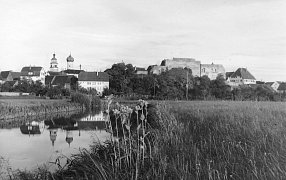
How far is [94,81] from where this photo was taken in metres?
97.0

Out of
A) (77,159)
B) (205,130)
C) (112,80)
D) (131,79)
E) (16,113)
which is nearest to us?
(77,159)

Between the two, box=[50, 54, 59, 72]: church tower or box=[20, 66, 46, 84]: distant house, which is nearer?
box=[20, 66, 46, 84]: distant house

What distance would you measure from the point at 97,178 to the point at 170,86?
58838mm

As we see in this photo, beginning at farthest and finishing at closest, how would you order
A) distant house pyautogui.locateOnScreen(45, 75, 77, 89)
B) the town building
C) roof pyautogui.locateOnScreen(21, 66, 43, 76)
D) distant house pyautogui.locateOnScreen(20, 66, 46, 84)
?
roof pyautogui.locateOnScreen(21, 66, 43, 76), distant house pyautogui.locateOnScreen(20, 66, 46, 84), the town building, distant house pyautogui.locateOnScreen(45, 75, 77, 89)

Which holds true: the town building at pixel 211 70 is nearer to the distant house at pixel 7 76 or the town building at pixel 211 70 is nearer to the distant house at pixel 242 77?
the distant house at pixel 242 77

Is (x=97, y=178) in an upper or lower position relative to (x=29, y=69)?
lower

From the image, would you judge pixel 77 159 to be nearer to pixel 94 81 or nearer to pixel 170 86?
pixel 170 86

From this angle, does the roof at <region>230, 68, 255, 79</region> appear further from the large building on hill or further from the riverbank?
the riverbank

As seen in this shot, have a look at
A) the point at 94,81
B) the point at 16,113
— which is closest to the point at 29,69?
the point at 94,81

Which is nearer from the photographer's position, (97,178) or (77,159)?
(97,178)

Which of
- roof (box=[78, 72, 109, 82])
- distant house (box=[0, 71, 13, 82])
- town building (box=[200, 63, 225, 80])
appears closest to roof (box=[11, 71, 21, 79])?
distant house (box=[0, 71, 13, 82])

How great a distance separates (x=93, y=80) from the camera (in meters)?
97.1

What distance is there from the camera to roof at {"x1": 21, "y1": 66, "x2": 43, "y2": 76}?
354 ft

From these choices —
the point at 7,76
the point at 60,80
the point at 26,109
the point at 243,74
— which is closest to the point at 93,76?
the point at 60,80
